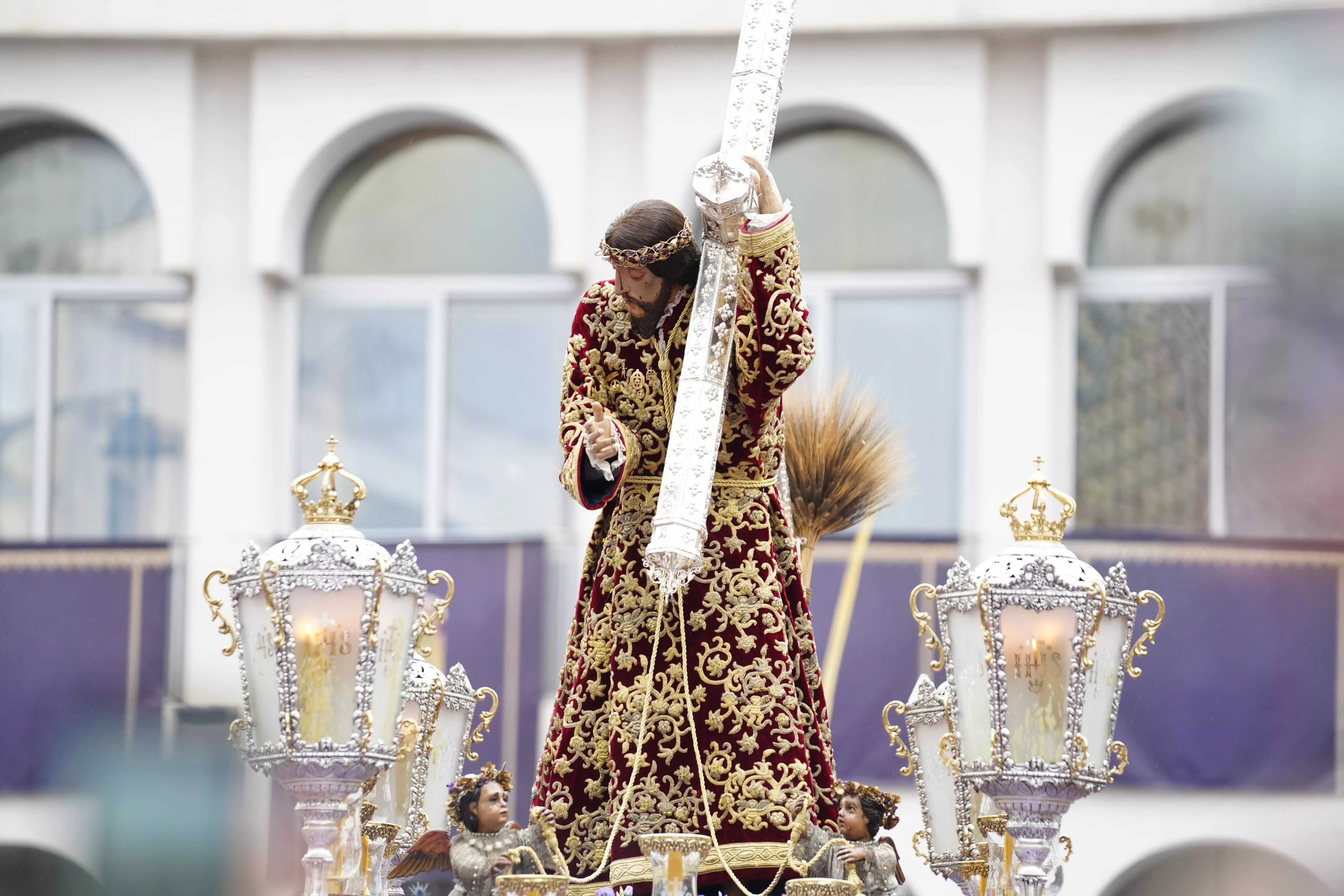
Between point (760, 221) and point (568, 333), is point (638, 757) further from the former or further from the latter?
point (568, 333)

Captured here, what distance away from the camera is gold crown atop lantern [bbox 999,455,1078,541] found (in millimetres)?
5422

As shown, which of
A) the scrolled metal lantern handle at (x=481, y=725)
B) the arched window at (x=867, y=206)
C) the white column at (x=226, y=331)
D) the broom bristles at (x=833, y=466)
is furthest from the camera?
the white column at (x=226, y=331)

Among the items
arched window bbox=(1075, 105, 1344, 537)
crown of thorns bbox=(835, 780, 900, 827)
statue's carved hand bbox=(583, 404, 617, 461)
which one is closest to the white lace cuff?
statue's carved hand bbox=(583, 404, 617, 461)

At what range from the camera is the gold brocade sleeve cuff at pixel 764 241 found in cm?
505

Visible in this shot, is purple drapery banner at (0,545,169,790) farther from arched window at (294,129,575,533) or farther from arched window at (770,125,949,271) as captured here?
arched window at (770,125,949,271)

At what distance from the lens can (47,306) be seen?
40.9 feet

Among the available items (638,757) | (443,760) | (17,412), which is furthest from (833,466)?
(17,412)

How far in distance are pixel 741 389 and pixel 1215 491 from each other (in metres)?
6.84

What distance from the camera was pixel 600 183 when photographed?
12.1m

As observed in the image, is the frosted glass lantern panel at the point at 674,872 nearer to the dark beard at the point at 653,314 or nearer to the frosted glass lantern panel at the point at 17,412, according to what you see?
the dark beard at the point at 653,314

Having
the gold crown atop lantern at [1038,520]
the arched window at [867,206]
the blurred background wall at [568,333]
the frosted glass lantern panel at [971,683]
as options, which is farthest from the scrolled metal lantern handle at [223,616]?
the arched window at [867,206]

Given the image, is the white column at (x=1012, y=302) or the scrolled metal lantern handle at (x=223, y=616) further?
the white column at (x=1012, y=302)

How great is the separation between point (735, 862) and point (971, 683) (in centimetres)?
78

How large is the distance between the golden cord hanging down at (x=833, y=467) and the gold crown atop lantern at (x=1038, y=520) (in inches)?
30.6
